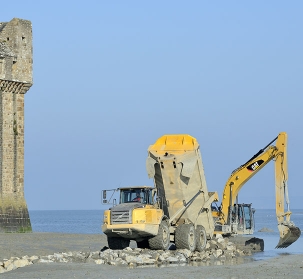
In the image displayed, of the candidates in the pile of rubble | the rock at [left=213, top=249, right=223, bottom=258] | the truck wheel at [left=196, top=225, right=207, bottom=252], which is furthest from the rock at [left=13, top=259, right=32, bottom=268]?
the rock at [left=213, top=249, right=223, bottom=258]

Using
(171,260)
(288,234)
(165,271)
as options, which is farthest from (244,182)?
(165,271)

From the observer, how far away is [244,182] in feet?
113

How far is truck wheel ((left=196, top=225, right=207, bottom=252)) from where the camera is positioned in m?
30.1

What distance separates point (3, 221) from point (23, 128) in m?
4.53

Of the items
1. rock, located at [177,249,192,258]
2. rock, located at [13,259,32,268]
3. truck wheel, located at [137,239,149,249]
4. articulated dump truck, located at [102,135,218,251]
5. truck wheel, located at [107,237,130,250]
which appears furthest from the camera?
truck wheel, located at [137,239,149,249]

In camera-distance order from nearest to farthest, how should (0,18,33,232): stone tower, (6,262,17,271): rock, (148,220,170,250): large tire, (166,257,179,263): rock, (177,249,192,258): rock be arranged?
(6,262,17,271): rock
(166,257,179,263): rock
(177,249,192,258): rock
(148,220,170,250): large tire
(0,18,33,232): stone tower

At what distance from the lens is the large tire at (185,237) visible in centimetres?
2898

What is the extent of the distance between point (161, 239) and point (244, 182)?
22.7 feet

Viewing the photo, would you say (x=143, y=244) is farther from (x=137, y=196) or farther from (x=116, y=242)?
(x=137, y=196)

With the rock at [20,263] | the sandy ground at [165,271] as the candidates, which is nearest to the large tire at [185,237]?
the sandy ground at [165,271]

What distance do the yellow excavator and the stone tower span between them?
10.9 meters

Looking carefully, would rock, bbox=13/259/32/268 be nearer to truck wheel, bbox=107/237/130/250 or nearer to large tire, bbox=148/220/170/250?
large tire, bbox=148/220/170/250

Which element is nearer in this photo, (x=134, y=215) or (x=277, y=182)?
(x=134, y=215)

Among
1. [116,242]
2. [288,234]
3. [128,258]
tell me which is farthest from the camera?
[288,234]
